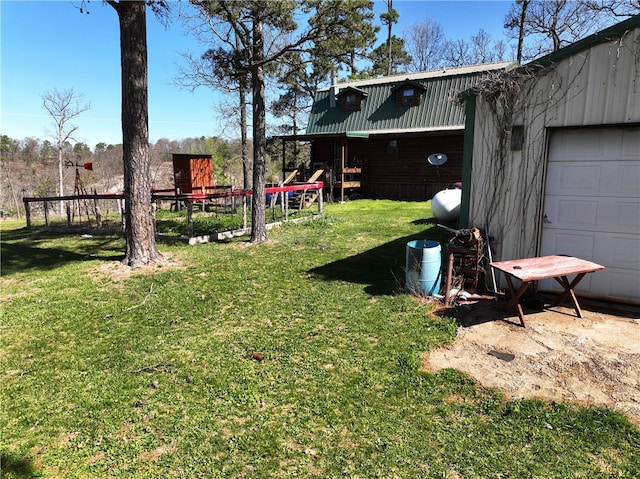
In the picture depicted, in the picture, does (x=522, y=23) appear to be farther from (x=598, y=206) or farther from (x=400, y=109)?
(x=598, y=206)

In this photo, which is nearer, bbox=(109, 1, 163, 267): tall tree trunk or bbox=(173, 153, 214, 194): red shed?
bbox=(109, 1, 163, 267): tall tree trunk

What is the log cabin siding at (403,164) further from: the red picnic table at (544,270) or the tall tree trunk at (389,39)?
the tall tree trunk at (389,39)

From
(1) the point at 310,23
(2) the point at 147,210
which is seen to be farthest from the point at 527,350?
(1) the point at 310,23

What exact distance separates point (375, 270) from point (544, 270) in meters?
2.99

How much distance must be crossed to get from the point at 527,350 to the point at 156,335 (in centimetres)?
407

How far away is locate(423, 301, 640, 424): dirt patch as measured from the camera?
3.36 metres

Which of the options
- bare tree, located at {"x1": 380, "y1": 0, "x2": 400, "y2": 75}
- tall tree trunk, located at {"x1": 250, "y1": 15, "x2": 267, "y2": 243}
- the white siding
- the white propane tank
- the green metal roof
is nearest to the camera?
the white siding

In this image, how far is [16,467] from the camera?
262 centimetres

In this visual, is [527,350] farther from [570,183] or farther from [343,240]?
[343,240]

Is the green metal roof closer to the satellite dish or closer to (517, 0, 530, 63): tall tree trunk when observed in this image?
the satellite dish

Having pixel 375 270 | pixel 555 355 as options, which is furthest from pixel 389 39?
pixel 555 355

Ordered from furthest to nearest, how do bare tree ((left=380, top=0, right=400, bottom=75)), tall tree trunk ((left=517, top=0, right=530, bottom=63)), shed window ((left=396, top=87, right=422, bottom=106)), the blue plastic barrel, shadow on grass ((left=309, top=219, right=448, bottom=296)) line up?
1. bare tree ((left=380, top=0, right=400, bottom=75))
2. tall tree trunk ((left=517, top=0, right=530, bottom=63))
3. shed window ((left=396, top=87, right=422, bottom=106))
4. shadow on grass ((left=309, top=219, right=448, bottom=296))
5. the blue plastic barrel

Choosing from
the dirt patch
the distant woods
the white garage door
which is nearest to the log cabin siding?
the distant woods

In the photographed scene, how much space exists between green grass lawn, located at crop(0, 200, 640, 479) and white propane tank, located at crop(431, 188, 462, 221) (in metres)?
5.21
